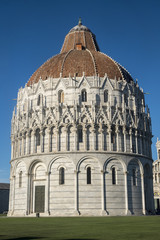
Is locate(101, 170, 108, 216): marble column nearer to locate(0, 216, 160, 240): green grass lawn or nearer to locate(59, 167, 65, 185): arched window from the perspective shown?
locate(59, 167, 65, 185): arched window

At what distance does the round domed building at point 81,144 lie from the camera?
44.5 metres

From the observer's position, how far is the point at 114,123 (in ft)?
157

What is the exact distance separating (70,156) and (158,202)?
46129 mm

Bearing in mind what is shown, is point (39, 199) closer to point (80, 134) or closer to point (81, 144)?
point (81, 144)

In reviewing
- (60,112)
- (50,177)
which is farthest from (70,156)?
(60,112)

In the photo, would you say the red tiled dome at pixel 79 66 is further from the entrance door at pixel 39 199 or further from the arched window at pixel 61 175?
the entrance door at pixel 39 199

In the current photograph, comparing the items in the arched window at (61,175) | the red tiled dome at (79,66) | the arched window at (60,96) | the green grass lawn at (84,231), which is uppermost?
the red tiled dome at (79,66)

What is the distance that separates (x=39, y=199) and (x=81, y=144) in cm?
1043

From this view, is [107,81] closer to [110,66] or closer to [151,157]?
[110,66]

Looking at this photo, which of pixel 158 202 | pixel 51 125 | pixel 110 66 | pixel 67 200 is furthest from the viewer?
pixel 158 202

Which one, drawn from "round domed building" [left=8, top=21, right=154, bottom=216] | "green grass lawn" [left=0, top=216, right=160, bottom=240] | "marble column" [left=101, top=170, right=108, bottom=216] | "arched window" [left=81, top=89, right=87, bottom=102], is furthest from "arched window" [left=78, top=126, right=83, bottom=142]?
"green grass lawn" [left=0, top=216, right=160, bottom=240]

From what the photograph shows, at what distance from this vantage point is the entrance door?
150ft

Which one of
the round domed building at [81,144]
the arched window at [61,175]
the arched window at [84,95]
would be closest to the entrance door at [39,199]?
the round domed building at [81,144]

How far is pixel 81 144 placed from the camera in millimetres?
46031
